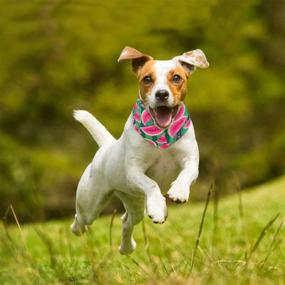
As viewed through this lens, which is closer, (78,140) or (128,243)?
(128,243)

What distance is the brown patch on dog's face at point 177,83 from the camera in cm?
486

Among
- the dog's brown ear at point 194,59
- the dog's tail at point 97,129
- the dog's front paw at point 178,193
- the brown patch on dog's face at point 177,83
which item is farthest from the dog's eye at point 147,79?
the dog's tail at point 97,129

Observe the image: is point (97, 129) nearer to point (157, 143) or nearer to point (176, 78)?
point (157, 143)

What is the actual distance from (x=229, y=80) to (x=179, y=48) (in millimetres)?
1647

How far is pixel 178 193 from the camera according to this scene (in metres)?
4.61

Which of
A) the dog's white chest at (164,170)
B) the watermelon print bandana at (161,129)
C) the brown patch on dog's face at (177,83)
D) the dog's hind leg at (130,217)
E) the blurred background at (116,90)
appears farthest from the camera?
the blurred background at (116,90)

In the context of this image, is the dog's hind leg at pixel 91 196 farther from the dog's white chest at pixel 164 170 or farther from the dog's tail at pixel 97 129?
the dog's white chest at pixel 164 170

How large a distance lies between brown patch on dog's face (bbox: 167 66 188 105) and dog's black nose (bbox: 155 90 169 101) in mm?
73

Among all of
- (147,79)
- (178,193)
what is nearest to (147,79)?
(147,79)

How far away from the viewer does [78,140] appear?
2328cm

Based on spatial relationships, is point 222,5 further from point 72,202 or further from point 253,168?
point 253,168

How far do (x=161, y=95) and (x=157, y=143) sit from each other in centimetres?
40

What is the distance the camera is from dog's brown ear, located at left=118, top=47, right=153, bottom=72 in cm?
508

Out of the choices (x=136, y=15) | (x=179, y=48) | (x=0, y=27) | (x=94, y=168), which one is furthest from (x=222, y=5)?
(x=179, y=48)
